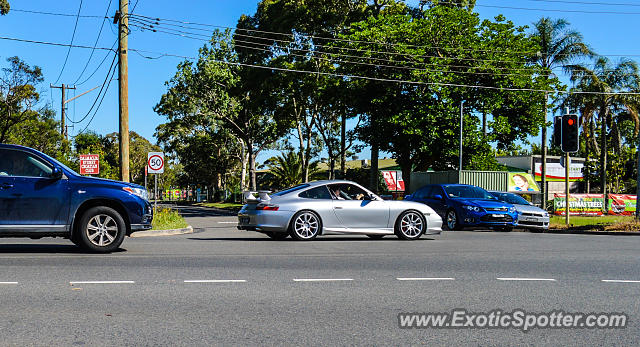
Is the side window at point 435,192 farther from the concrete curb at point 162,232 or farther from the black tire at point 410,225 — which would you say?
the concrete curb at point 162,232

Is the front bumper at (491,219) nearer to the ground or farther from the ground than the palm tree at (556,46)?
nearer to the ground

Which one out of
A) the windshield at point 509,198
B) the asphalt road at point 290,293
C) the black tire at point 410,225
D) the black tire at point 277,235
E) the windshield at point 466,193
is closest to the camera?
the asphalt road at point 290,293

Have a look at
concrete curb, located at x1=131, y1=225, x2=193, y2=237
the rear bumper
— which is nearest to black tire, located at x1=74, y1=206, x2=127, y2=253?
the rear bumper

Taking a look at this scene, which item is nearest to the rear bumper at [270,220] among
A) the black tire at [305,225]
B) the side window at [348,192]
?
the black tire at [305,225]

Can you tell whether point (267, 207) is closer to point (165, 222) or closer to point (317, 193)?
point (317, 193)

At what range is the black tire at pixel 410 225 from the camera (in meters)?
15.2

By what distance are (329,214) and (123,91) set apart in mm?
10607

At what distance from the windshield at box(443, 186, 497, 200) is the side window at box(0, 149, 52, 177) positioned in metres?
14.1

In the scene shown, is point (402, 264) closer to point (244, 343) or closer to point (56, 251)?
point (244, 343)

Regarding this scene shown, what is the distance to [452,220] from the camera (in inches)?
838

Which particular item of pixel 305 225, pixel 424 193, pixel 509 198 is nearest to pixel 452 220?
pixel 424 193

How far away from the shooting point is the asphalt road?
5355 mm

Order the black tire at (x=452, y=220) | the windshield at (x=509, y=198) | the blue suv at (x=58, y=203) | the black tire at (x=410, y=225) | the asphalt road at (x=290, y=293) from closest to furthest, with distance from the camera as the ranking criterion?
the asphalt road at (x=290, y=293), the blue suv at (x=58, y=203), the black tire at (x=410, y=225), the black tire at (x=452, y=220), the windshield at (x=509, y=198)

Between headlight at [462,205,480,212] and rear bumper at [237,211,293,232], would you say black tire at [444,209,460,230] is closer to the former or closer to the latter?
headlight at [462,205,480,212]
